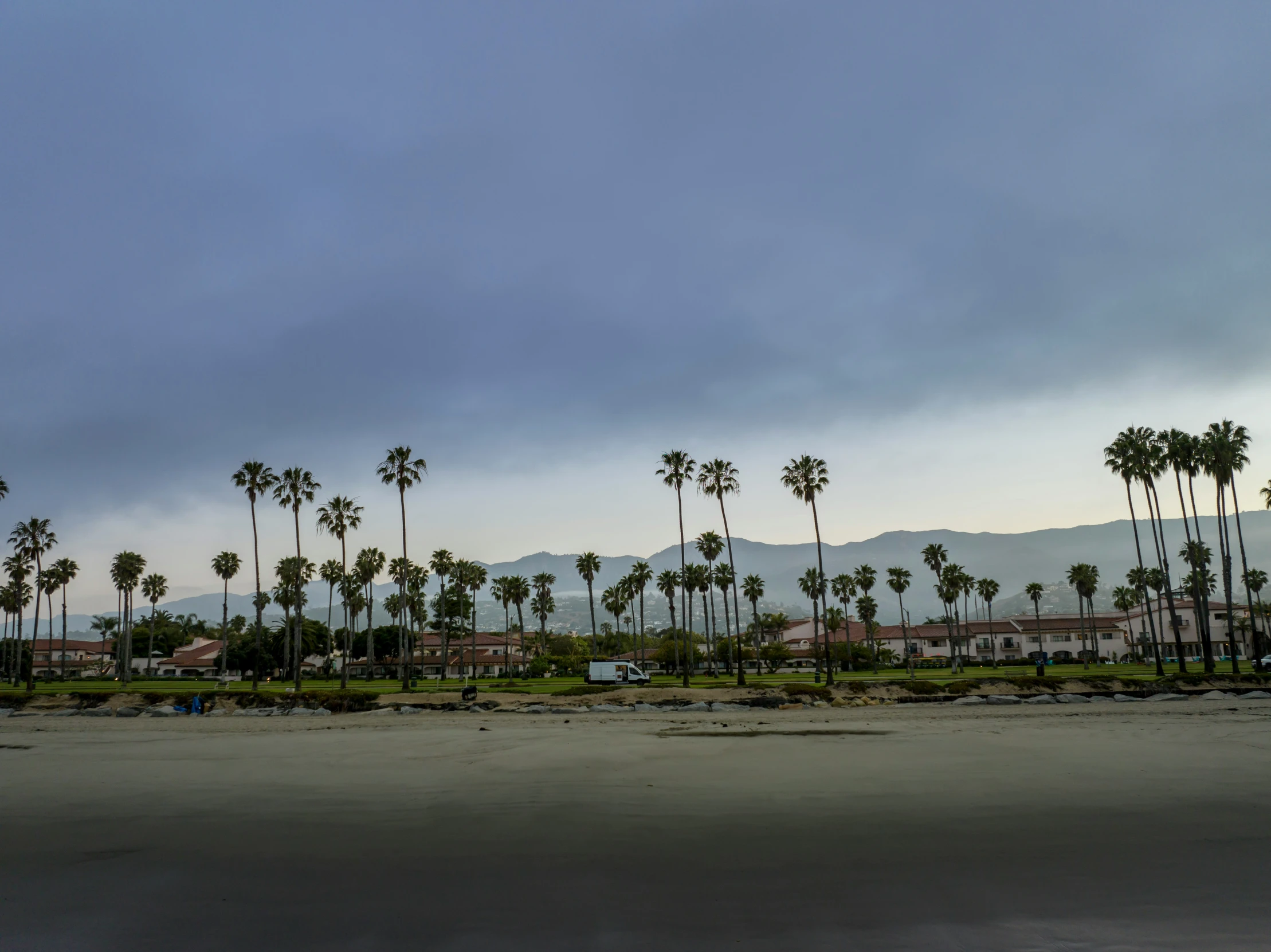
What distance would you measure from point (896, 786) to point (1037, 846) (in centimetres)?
439

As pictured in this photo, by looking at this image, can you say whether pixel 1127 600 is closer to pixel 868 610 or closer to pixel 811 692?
pixel 868 610

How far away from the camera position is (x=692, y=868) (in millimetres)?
9414

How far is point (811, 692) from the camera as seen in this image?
44.0 m

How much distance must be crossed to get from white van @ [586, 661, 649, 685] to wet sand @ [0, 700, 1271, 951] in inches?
1756

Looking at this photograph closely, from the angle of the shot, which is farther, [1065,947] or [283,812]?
[283,812]

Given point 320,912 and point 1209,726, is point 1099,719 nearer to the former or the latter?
point 1209,726

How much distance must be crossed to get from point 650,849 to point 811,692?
35785mm

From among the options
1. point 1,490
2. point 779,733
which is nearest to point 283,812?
point 779,733

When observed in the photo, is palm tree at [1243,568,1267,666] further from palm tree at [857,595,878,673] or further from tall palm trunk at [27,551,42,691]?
tall palm trunk at [27,551,42,691]

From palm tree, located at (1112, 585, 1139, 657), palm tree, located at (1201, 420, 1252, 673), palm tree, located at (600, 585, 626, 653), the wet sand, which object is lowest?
palm tree, located at (1112, 585, 1139, 657)

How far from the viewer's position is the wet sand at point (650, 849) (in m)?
7.47

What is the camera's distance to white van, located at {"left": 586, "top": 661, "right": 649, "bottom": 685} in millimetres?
64938

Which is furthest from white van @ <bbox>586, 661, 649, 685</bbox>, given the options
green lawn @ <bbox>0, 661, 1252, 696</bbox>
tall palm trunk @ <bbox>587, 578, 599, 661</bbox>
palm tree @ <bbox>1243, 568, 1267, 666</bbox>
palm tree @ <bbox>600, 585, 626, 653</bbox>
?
palm tree @ <bbox>1243, 568, 1267, 666</bbox>

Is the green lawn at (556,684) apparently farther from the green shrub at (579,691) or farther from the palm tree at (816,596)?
the palm tree at (816,596)
